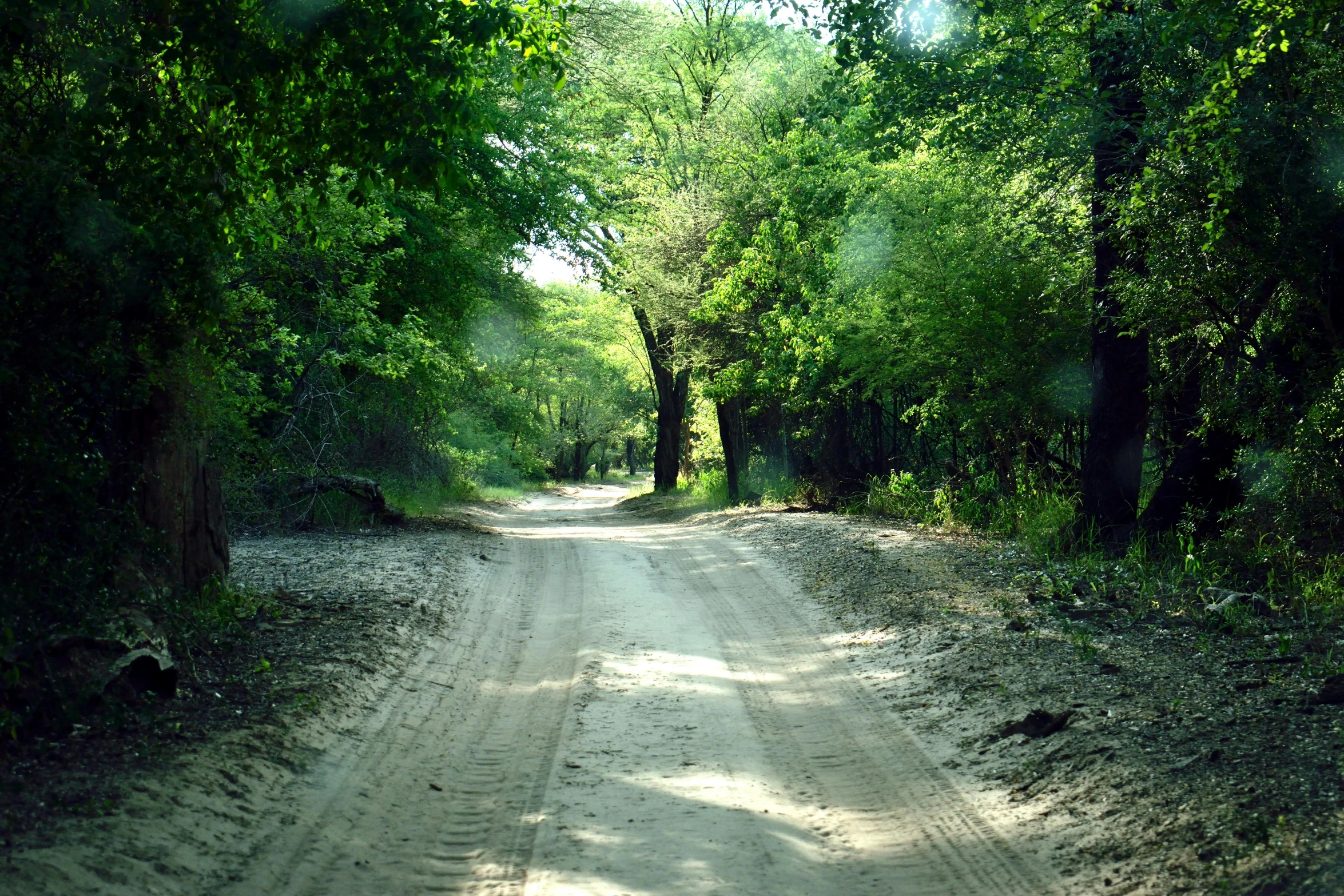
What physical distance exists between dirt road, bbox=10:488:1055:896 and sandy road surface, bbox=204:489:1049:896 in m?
0.02

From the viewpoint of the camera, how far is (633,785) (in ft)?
17.7

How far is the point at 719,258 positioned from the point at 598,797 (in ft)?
53.5

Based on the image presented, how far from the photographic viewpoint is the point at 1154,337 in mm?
11250

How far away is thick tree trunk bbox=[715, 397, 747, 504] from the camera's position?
24.2 meters

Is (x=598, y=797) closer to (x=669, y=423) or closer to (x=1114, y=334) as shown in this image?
(x=1114, y=334)

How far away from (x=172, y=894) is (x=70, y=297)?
293 centimetres

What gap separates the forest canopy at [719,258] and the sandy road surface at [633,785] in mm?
1822

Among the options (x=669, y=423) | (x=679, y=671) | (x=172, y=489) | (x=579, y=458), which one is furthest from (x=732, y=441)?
(x=579, y=458)

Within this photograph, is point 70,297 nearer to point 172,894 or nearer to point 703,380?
point 172,894

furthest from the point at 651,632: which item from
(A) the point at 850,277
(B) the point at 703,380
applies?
(B) the point at 703,380

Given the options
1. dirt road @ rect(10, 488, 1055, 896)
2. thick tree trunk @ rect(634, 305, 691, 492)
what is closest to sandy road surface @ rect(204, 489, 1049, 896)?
dirt road @ rect(10, 488, 1055, 896)

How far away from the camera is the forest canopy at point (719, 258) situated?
5.53 meters

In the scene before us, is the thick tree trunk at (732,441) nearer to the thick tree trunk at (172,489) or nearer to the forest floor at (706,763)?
the forest floor at (706,763)

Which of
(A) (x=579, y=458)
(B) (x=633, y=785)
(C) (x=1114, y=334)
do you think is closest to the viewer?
(B) (x=633, y=785)
